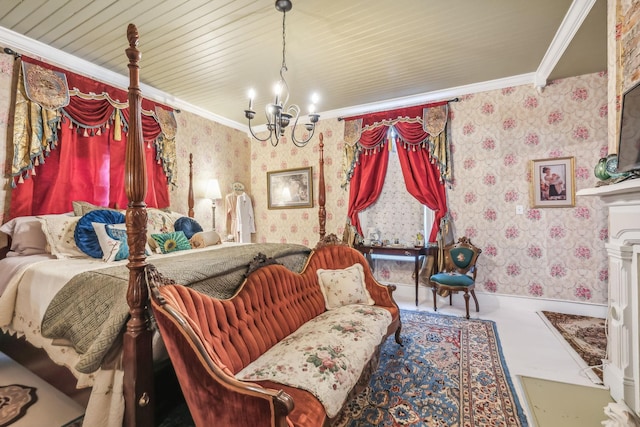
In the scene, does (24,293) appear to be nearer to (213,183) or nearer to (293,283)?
(293,283)

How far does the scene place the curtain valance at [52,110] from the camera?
103 inches

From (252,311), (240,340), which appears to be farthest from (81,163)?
(240,340)

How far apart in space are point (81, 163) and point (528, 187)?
5233 mm

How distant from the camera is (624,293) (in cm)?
175

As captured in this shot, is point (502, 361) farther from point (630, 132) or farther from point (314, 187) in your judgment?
point (314, 187)

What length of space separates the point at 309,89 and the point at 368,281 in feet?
8.73

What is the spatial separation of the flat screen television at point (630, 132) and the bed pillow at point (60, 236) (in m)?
3.99

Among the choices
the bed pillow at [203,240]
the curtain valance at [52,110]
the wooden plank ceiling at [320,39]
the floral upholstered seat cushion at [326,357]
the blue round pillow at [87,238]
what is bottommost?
the floral upholstered seat cushion at [326,357]

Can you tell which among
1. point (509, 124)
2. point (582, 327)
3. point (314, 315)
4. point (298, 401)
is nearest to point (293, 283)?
point (314, 315)

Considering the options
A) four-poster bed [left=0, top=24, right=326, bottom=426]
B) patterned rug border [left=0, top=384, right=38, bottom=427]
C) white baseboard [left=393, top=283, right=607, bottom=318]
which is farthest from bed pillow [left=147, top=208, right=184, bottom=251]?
white baseboard [left=393, top=283, right=607, bottom=318]

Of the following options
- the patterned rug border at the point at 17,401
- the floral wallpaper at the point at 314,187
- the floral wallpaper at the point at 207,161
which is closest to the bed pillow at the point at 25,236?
the patterned rug border at the point at 17,401

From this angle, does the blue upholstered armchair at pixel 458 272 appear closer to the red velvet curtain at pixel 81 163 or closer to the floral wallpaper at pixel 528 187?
the floral wallpaper at pixel 528 187

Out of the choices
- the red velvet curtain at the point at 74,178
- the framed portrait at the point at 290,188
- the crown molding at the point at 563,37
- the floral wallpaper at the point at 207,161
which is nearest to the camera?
the crown molding at the point at 563,37

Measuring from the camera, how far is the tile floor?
7.09ft
